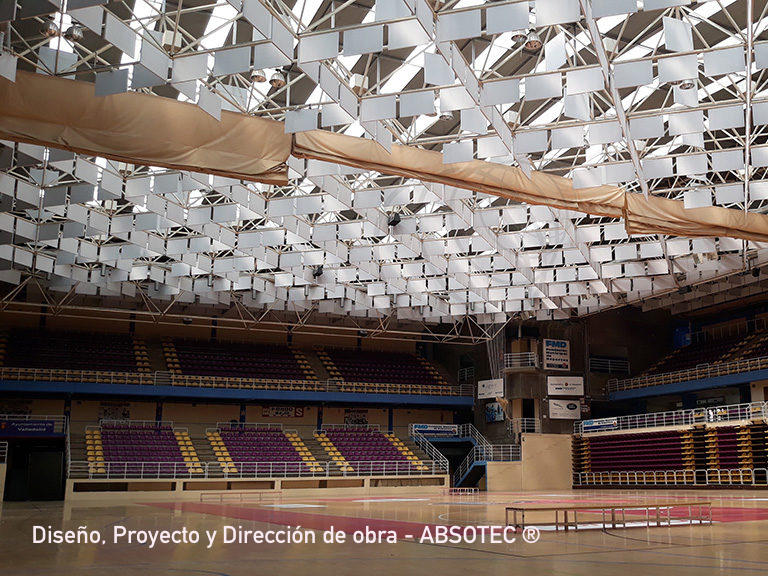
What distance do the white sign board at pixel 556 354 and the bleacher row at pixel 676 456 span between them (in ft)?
13.9

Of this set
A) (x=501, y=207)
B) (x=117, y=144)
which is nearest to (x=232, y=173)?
(x=117, y=144)

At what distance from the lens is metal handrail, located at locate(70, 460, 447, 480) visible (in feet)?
116

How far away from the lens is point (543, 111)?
867 inches

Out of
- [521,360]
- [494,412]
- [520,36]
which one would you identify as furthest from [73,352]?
[520,36]

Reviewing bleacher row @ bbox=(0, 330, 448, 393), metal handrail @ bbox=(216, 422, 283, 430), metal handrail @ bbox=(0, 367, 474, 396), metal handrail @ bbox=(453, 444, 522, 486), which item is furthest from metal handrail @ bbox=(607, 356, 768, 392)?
metal handrail @ bbox=(216, 422, 283, 430)

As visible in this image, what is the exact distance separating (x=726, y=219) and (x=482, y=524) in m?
12.7

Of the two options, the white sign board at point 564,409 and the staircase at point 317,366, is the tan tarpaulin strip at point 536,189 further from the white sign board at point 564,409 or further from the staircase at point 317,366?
the staircase at point 317,366

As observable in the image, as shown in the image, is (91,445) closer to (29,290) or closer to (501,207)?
(29,290)

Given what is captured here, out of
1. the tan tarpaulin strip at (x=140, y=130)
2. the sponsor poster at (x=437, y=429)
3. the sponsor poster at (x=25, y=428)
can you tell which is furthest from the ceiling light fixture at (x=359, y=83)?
the sponsor poster at (x=437, y=429)

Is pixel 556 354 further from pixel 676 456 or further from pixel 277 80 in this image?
pixel 277 80

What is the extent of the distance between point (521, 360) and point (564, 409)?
153 inches

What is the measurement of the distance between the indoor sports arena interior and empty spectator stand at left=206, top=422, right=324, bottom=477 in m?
0.19

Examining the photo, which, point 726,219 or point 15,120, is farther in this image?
point 726,219

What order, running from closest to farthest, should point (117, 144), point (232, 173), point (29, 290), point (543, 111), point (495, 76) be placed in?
point (117, 144) → point (232, 173) → point (495, 76) → point (543, 111) → point (29, 290)
